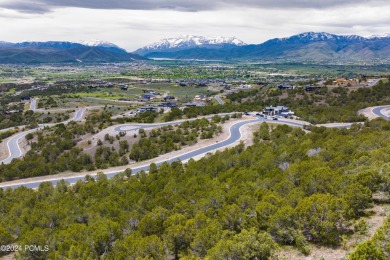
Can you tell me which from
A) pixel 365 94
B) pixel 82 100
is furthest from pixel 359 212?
pixel 82 100

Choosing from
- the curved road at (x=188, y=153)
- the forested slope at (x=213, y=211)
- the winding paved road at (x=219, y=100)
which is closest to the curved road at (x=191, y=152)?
the curved road at (x=188, y=153)

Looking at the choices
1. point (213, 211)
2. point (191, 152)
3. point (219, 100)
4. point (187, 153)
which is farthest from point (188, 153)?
point (219, 100)

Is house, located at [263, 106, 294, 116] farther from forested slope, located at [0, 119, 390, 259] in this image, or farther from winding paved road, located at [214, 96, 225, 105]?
forested slope, located at [0, 119, 390, 259]

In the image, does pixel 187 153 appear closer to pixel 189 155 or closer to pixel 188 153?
pixel 188 153

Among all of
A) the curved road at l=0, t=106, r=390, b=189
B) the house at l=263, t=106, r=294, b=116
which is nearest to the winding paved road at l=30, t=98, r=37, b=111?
the curved road at l=0, t=106, r=390, b=189

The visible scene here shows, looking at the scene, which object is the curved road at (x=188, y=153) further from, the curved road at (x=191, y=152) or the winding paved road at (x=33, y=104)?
the winding paved road at (x=33, y=104)

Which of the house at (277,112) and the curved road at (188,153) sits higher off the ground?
the house at (277,112)

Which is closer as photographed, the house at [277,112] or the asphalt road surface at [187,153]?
the asphalt road surface at [187,153]

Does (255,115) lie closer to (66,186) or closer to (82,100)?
(66,186)
